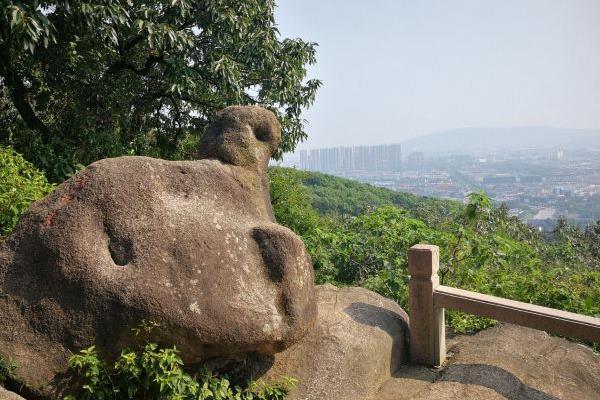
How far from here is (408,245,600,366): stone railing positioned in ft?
14.4

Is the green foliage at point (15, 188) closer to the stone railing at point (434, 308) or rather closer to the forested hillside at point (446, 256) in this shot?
the forested hillside at point (446, 256)

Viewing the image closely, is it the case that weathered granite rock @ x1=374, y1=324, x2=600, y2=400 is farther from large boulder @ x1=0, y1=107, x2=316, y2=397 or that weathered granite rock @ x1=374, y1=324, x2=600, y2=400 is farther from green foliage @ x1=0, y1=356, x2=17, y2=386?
green foliage @ x1=0, y1=356, x2=17, y2=386

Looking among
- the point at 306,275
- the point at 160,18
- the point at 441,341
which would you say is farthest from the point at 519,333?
the point at 160,18

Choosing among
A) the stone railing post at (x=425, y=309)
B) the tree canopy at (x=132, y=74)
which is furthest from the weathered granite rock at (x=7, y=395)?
the tree canopy at (x=132, y=74)

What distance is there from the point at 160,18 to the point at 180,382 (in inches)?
249

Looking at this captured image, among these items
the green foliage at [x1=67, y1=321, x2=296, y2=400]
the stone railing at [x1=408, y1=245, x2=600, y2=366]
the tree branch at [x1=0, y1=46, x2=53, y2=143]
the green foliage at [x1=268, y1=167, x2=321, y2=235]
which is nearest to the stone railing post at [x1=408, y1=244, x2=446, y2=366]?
the stone railing at [x1=408, y1=245, x2=600, y2=366]

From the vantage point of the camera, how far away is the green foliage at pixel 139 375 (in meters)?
3.24

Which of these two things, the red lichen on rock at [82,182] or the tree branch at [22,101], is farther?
the tree branch at [22,101]

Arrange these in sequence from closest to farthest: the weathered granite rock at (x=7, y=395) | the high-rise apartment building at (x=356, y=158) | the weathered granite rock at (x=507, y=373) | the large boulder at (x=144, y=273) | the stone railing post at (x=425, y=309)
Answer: the weathered granite rock at (x=7, y=395) < the large boulder at (x=144, y=273) < the weathered granite rock at (x=507, y=373) < the stone railing post at (x=425, y=309) < the high-rise apartment building at (x=356, y=158)

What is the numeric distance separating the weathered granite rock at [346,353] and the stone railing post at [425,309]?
196 millimetres

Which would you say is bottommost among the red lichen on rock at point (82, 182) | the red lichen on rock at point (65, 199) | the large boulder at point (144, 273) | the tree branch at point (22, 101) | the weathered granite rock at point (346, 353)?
the weathered granite rock at point (346, 353)

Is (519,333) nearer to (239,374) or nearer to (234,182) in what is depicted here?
(239,374)

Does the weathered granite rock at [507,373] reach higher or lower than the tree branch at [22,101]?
lower

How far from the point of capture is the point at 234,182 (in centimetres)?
441
